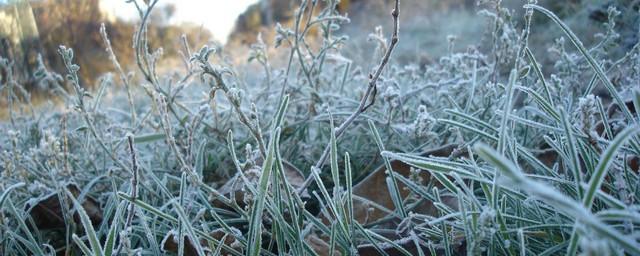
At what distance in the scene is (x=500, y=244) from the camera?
1.90 feet

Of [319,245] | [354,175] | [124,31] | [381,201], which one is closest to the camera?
[319,245]

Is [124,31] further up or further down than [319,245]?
further up

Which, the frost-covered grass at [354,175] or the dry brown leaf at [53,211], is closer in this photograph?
the frost-covered grass at [354,175]

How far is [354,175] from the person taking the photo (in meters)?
1.03

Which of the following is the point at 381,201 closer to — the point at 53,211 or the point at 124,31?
the point at 53,211

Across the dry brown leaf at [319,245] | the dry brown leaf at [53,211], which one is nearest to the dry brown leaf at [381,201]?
the dry brown leaf at [319,245]

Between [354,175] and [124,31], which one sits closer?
[354,175]

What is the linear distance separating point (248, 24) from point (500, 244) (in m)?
8.52

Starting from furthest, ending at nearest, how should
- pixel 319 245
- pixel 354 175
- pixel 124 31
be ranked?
1. pixel 124 31
2. pixel 354 175
3. pixel 319 245

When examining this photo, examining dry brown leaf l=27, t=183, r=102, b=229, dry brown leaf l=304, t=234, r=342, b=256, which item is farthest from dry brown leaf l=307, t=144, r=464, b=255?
dry brown leaf l=27, t=183, r=102, b=229

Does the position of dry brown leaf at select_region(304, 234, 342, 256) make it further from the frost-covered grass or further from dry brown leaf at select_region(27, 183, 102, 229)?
dry brown leaf at select_region(27, 183, 102, 229)

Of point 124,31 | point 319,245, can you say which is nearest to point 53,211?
point 319,245

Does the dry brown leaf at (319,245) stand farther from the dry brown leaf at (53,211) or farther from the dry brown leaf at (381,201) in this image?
the dry brown leaf at (53,211)

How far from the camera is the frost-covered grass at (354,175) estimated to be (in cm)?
53
